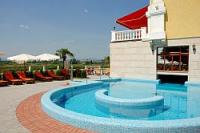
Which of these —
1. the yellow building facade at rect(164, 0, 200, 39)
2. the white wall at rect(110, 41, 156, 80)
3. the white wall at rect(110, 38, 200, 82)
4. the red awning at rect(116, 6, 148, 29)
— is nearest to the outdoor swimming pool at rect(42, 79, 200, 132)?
the white wall at rect(110, 38, 200, 82)

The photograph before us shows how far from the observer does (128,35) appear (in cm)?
1942

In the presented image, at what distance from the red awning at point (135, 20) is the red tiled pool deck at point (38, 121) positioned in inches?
624

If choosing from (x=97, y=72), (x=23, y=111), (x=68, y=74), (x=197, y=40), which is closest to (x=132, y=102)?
(x=23, y=111)

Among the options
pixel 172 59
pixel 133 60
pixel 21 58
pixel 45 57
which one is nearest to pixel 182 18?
pixel 172 59

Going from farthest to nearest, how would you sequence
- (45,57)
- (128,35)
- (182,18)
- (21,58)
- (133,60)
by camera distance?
(45,57) < (21,58) < (128,35) < (133,60) < (182,18)

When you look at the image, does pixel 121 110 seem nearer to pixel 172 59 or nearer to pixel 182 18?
pixel 172 59

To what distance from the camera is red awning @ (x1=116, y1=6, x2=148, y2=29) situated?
2189 cm

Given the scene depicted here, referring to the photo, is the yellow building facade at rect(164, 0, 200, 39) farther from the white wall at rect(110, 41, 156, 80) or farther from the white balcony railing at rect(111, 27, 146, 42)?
the white wall at rect(110, 41, 156, 80)

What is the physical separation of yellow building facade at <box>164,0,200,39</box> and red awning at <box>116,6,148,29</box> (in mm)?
4312

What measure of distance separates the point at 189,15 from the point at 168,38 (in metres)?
2.22

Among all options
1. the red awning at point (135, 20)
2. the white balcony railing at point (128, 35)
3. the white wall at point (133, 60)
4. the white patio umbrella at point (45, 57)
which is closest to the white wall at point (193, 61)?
the white wall at point (133, 60)

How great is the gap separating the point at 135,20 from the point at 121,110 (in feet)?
49.6

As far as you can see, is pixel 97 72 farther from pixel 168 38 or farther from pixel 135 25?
pixel 168 38

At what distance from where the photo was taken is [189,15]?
1659 centimetres
